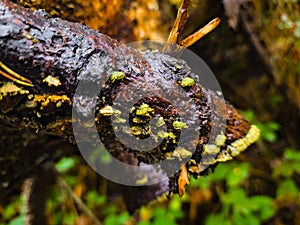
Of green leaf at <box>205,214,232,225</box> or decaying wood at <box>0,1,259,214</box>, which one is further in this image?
green leaf at <box>205,214,232,225</box>

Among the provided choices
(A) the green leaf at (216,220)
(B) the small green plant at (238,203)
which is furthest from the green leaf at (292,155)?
(A) the green leaf at (216,220)

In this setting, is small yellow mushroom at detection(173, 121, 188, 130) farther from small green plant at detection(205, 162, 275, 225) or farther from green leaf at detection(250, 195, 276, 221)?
green leaf at detection(250, 195, 276, 221)

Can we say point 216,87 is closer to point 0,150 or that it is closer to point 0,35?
point 0,35

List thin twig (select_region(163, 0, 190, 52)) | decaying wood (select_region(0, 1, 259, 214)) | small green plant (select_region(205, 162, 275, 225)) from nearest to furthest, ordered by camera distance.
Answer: decaying wood (select_region(0, 1, 259, 214)) < thin twig (select_region(163, 0, 190, 52)) < small green plant (select_region(205, 162, 275, 225))

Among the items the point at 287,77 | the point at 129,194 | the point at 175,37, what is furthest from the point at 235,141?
the point at 287,77

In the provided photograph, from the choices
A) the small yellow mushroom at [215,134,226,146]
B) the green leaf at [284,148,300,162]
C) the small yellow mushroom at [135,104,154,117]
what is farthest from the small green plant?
the small yellow mushroom at [135,104,154,117]

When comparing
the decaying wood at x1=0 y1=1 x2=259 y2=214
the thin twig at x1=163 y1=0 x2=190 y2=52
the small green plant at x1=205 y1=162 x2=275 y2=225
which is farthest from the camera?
the small green plant at x1=205 y1=162 x2=275 y2=225

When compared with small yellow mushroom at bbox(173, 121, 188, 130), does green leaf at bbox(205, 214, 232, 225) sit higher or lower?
lower

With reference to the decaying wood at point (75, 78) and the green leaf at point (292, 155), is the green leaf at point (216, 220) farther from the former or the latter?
the decaying wood at point (75, 78)

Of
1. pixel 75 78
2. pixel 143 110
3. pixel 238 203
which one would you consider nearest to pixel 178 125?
pixel 143 110
